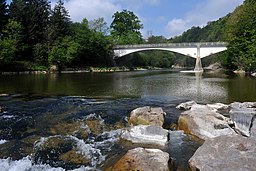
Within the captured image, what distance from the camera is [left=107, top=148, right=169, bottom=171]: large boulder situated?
5.81 m

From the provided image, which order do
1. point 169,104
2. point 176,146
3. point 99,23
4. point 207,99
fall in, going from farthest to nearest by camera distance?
point 99,23 < point 207,99 < point 169,104 < point 176,146

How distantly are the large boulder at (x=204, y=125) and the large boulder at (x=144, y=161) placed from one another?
3.06m

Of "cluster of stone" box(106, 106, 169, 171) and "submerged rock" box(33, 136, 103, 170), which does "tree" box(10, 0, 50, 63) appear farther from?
"submerged rock" box(33, 136, 103, 170)

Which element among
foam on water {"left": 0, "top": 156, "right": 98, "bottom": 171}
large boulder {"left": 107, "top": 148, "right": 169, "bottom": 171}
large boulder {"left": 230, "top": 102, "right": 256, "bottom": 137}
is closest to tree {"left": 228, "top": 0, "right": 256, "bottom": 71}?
large boulder {"left": 230, "top": 102, "right": 256, "bottom": 137}

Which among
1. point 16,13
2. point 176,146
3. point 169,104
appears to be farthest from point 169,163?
point 16,13

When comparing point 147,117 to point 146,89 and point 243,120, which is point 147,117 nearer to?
point 243,120

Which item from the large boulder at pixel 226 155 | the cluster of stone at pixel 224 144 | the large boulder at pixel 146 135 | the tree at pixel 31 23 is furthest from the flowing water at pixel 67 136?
the tree at pixel 31 23

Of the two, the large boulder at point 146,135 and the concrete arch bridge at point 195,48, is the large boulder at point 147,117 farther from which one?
the concrete arch bridge at point 195,48

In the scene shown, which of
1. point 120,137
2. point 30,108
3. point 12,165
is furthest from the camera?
point 30,108

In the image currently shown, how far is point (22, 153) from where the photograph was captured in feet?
24.8

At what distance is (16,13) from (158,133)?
174 ft

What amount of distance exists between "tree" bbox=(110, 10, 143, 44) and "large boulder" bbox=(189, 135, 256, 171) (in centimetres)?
8011

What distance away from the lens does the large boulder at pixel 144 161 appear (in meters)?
5.81

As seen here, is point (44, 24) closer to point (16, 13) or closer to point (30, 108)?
point (16, 13)
